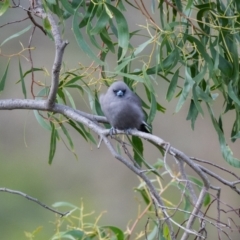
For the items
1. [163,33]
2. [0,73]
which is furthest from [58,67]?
[0,73]

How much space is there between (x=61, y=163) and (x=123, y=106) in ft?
7.52

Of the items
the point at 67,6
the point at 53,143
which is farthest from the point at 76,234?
the point at 67,6

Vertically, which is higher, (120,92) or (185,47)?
(185,47)

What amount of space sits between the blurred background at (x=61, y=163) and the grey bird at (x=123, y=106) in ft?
5.76

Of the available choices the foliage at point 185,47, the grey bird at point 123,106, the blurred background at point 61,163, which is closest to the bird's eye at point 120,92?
the grey bird at point 123,106

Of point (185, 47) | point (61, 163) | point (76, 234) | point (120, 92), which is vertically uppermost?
point (185, 47)

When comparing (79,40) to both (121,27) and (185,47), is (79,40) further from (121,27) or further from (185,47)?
(185,47)

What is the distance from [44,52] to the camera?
12.1ft

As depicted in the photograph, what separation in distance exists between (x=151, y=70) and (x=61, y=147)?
8.31 ft

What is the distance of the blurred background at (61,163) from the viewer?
3.70 m

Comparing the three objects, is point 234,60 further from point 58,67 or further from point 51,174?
point 51,174

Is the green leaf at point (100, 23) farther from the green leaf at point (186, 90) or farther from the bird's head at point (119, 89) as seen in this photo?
the bird's head at point (119, 89)

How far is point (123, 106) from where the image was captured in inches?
71.2

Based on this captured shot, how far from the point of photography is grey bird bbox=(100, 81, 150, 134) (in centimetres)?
177
